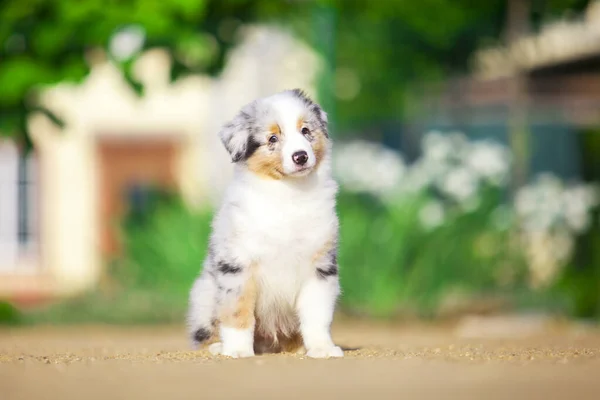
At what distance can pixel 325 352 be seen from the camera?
547 cm

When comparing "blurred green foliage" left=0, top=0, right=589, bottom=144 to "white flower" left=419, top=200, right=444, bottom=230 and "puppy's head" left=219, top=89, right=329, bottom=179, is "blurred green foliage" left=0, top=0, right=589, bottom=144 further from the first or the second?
"puppy's head" left=219, top=89, right=329, bottom=179

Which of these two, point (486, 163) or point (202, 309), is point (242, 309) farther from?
point (486, 163)

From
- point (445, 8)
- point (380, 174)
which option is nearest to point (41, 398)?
point (380, 174)

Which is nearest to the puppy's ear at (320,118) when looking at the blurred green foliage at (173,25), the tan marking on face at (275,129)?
the tan marking on face at (275,129)

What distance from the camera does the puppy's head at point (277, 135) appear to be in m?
5.49

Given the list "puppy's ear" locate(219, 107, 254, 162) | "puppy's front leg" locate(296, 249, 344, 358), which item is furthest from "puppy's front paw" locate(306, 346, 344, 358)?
"puppy's ear" locate(219, 107, 254, 162)

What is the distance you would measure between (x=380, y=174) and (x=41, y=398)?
28.8 ft

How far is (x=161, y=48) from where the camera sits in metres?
9.89

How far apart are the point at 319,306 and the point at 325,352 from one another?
8.7 inches

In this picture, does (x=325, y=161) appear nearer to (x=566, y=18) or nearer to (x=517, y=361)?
(x=517, y=361)

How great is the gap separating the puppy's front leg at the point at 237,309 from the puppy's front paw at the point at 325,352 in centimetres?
29

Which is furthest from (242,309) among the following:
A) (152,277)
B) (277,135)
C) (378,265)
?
(152,277)

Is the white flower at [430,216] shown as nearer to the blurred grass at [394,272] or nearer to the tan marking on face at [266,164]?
the blurred grass at [394,272]

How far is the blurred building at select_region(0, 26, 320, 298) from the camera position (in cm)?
1912
